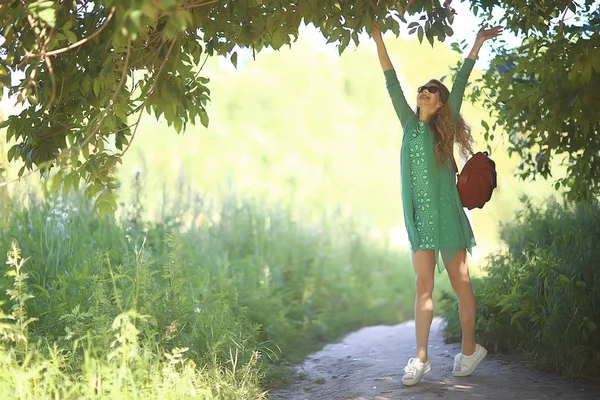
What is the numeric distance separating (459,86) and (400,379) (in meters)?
1.95

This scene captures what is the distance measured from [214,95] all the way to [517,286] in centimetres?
Answer: 1104

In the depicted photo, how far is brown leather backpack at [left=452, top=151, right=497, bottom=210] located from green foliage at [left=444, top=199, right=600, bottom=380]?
2.97 ft

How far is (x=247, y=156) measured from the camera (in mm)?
14477

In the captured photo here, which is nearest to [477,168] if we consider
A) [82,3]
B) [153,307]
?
[153,307]

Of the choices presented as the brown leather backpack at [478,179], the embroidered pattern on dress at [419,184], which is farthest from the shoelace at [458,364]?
the brown leather backpack at [478,179]

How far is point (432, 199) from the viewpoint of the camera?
4832 millimetres

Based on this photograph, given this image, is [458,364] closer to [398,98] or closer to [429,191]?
[429,191]

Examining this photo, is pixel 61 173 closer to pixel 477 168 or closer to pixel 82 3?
pixel 82 3

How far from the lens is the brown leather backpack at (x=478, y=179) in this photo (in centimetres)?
475

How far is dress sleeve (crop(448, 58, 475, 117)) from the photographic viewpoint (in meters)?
4.77

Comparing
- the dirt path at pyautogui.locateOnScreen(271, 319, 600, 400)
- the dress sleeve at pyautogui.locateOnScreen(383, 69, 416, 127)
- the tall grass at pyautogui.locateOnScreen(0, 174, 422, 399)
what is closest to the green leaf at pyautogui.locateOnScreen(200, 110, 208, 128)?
the tall grass at pyautogui.locateOnScreen(0, 174, 422, 399)

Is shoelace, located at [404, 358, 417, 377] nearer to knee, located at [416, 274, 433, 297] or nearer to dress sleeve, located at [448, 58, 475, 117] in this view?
knee, located at [416, 274, 433, 297]

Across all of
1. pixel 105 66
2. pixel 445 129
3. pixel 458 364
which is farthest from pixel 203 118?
pixel 458 364

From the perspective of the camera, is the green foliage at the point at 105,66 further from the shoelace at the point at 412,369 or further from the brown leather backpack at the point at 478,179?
the shoelace at the point at 412,369
